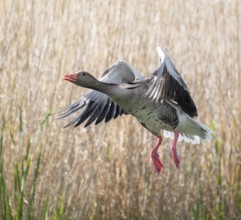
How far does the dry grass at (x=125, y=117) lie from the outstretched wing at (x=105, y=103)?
21.0 inches

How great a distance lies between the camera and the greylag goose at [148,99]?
3980mm

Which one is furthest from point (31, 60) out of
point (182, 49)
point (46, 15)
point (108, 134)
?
point (182, 49)

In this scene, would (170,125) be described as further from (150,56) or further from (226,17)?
(226,17)

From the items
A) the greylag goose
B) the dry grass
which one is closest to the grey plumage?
the greylag goose

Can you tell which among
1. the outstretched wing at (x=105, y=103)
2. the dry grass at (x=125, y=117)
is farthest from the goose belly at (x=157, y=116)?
the dry grass at (x=125, y=117)

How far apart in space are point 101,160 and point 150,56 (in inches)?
32.2

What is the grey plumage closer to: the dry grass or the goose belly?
the goose belly

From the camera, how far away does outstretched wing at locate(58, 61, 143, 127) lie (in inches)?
181

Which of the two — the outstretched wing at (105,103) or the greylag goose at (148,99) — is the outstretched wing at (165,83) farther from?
the outstretched wing at (105,103)

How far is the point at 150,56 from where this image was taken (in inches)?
221

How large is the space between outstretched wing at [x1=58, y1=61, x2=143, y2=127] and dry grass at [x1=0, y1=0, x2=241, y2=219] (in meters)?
0.53

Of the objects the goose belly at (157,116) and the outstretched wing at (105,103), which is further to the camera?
the outstretched wing at (105,103)

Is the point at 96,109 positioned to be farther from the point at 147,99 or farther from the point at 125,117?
the point at 125,117

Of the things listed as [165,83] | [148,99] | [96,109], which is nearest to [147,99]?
[148,99]
